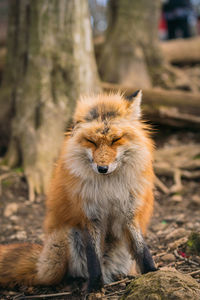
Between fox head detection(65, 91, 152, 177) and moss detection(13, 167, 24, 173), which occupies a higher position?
fox head detection(65, 91, 152, 177)

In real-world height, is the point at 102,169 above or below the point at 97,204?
above

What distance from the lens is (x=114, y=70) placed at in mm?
7883

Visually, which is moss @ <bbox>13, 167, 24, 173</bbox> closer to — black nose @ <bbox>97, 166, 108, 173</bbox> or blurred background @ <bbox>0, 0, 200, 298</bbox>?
blurred background @ <bbox>0, 0, 200, 298</bbox>

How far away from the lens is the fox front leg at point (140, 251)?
2.82 metres

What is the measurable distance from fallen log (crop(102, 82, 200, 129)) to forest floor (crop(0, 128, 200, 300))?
0.37 metres

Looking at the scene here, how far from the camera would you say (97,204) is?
279 cm

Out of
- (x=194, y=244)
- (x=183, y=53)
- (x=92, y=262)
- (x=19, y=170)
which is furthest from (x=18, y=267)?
(x=183, y=53)

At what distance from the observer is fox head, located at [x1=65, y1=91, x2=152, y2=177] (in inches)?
102

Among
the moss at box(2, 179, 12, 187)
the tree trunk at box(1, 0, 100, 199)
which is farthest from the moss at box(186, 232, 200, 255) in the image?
the moss at box(2, 179, 12, 187)

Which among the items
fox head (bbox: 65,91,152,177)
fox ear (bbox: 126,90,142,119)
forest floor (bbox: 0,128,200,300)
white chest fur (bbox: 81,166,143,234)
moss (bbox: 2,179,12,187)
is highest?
fox ear (bbox: 126,90,142,119)

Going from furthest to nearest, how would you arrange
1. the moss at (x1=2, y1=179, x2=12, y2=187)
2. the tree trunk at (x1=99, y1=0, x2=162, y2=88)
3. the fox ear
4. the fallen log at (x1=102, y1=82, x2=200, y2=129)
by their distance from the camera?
Answer: the tree trunk at (x1=99, y1=0, x2=162, y2=88), the fallen log at (x1=102, y1=82, x2=200, y2=129), the moss at (x1=2, y1=179, x2=12, y2=187), the fox ear

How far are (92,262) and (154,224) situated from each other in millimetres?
2061

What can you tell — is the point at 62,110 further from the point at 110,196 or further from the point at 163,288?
the point at 163,288

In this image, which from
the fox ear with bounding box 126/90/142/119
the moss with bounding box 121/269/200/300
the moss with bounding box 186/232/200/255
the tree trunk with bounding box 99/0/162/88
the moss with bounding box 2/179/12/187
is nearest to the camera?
the moss with bounding box 121/269/200/300
